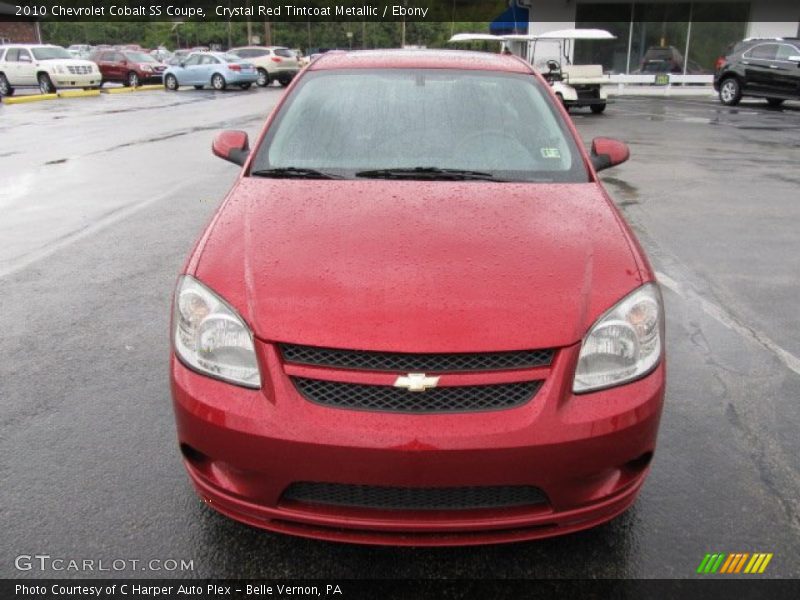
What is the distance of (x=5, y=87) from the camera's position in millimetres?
26359

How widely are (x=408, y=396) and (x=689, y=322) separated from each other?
119 inches

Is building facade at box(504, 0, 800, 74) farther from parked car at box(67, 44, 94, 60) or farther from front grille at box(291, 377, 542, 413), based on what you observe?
front grille at box(291, 377, 542, 413)

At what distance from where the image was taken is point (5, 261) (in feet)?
18.6

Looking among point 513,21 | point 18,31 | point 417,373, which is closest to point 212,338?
point 417,373

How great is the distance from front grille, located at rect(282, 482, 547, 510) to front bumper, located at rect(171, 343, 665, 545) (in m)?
0.02

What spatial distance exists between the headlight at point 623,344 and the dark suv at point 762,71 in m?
20.7

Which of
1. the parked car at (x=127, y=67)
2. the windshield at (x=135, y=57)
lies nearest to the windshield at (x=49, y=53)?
the parked car at (x=127, y=67)

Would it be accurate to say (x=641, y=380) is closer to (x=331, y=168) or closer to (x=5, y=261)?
(x=331, y=168)

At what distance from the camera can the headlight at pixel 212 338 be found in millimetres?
2141

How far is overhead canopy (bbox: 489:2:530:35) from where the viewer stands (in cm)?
3158

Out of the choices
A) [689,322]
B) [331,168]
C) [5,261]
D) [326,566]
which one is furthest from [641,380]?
[5,261]

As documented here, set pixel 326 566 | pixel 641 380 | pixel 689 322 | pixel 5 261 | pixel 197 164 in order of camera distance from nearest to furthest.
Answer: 1. pixel 641 380
2. pixel 326 566
3. pixel 689 322
4. pixel 5 261
5. pixel 197 164

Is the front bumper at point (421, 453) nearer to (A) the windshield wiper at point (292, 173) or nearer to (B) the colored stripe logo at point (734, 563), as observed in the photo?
(B) the colored stripe logo at point (734, 563)

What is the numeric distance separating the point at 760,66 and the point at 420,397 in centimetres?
2212
